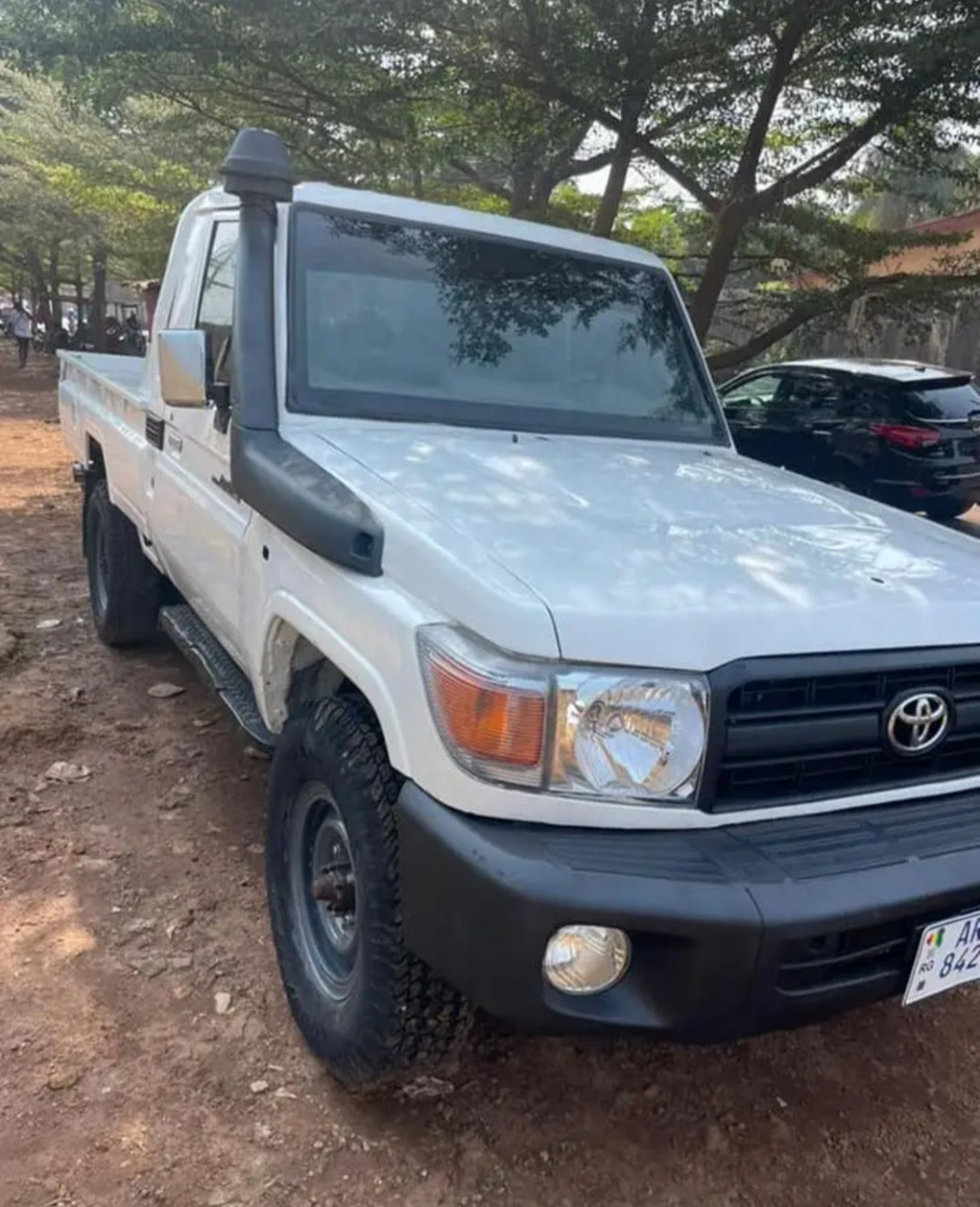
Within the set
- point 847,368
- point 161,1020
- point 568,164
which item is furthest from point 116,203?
point 161,1020

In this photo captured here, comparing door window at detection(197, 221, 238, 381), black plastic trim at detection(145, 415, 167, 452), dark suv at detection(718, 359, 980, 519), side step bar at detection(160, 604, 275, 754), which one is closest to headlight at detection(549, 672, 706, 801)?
side step bar at detection(160, 604, 275, 754)

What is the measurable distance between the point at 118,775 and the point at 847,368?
7541 mm

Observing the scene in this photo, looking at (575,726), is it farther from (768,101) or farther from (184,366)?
(768,101)

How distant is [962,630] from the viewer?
86.4 inches

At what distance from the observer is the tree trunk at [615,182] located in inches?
323

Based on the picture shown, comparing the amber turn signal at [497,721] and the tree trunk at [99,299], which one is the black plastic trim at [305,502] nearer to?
the amber turn signal at [497,721]

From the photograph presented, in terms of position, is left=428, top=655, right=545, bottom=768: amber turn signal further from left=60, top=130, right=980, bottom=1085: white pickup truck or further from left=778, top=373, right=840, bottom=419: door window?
left=778, top=373, right=840, bottom=419: door window

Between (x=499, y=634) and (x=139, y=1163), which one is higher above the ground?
(x=499, y=634)

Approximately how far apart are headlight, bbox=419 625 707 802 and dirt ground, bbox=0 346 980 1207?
2.73 feet

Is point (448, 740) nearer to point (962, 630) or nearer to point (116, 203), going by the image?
point (962, 630)

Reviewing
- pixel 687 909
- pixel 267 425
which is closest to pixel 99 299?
pixel 267 425

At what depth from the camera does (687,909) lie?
183cm

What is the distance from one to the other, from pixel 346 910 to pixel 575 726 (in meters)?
0.84

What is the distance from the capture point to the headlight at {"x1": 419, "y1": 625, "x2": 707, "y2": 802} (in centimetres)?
192
